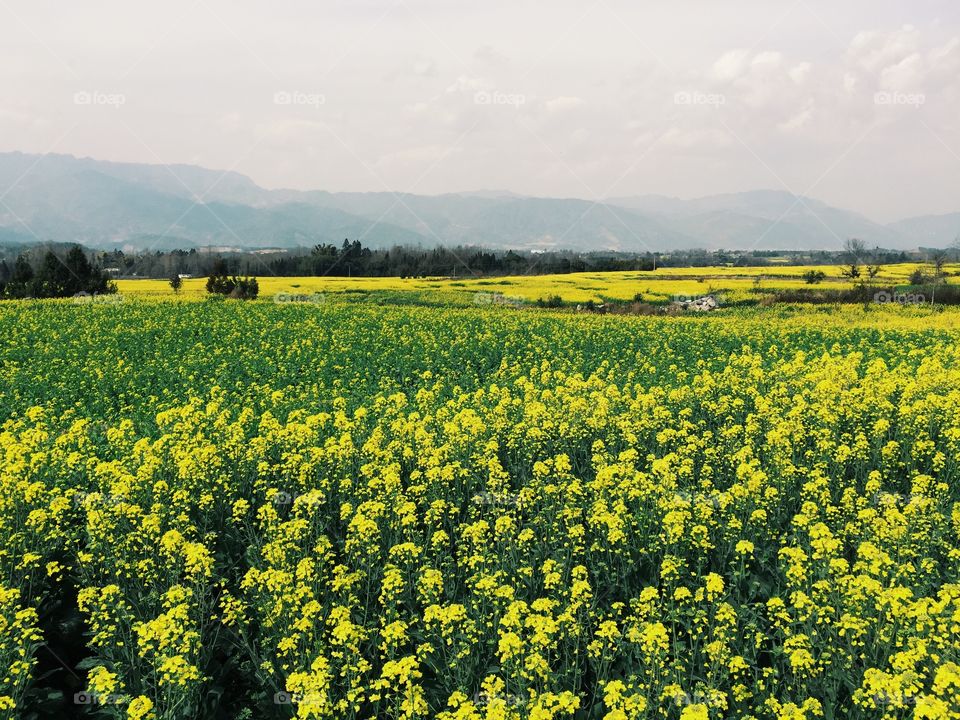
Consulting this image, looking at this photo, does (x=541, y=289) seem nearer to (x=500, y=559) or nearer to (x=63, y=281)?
(x=63, y=281)

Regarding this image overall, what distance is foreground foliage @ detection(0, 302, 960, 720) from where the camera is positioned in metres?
5.77

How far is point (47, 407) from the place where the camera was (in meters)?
16.1

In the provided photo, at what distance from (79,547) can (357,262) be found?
336 feet

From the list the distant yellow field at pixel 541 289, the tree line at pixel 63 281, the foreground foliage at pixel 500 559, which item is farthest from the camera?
the tree line at pixel 63 281

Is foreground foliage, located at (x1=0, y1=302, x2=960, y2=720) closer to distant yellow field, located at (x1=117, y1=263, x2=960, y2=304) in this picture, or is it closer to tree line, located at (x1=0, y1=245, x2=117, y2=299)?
distant yellow field, located at (x1=117, y1=263, x2=960, y2=304)

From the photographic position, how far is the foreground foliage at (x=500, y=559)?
5.77 meters

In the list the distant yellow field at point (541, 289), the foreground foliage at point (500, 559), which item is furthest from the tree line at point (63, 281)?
the foreground foliage at point (500, 559)

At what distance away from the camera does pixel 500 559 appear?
7594 millimetres

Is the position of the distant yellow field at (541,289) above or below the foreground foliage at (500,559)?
above

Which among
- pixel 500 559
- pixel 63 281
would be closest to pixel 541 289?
pixel 63 281

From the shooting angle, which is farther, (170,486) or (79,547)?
(170,486)

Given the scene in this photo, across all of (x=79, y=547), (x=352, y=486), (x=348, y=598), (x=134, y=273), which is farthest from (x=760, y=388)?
(x=134, y=273)

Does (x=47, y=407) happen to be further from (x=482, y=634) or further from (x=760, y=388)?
(x=760, y=388)

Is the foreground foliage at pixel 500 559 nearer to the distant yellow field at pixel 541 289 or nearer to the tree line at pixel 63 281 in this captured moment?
the distant yellow field at pixel 541 289
